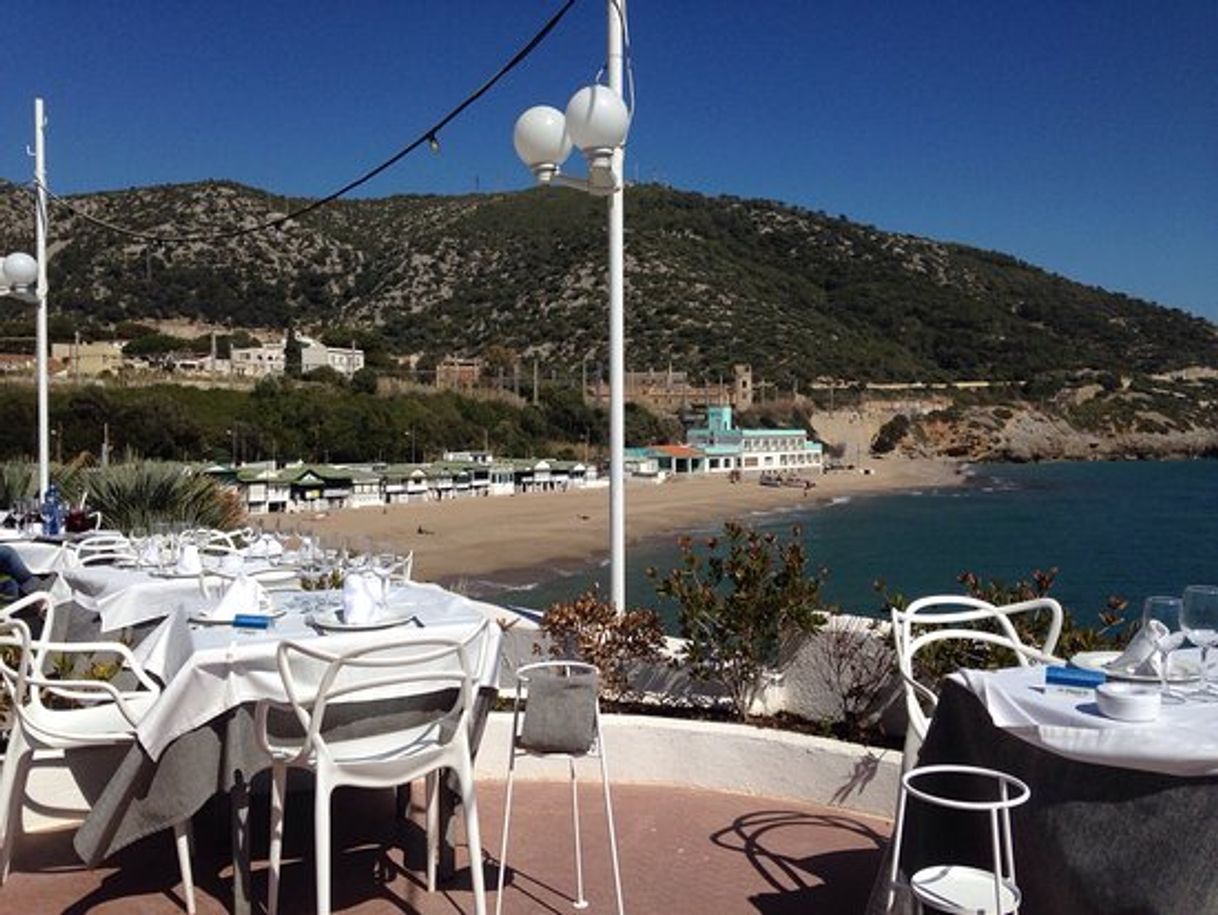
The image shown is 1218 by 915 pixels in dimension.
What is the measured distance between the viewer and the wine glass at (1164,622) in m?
2.70

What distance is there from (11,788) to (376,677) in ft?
4.27

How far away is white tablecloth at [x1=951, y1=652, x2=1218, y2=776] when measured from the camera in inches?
85.7

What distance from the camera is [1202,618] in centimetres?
272

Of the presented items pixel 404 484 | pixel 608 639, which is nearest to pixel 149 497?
pixel 608 639

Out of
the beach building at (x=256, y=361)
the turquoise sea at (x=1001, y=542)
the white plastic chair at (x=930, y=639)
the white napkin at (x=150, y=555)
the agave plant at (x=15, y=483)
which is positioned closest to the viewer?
the white plastic chair at (x=930, y=639)

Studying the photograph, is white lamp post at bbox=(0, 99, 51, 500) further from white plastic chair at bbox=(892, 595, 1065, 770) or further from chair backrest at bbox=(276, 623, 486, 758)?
white plastic chair at bbox=(892, 595, 1065, 770)

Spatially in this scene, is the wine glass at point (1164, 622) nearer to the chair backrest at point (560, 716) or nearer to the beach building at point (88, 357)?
the chair backrest at point (560, 716)

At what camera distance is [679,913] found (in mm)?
3230

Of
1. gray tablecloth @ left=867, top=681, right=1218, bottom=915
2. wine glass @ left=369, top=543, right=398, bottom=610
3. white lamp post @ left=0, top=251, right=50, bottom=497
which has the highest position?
white lamp post @ left=0, top=251, right=50, bottom=497

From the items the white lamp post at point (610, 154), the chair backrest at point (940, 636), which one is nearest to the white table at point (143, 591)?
the white lamp post at point (610, 154)

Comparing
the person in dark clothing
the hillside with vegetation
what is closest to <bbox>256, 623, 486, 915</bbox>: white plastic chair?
Result: the person in dark clothing

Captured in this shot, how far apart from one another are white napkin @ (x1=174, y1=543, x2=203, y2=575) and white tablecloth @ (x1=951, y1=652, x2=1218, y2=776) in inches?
136

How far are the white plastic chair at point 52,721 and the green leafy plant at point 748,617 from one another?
2.14 meters

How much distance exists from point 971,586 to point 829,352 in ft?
295
